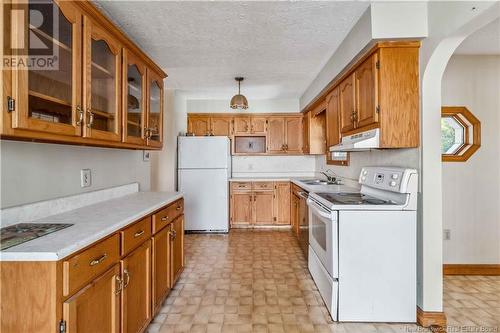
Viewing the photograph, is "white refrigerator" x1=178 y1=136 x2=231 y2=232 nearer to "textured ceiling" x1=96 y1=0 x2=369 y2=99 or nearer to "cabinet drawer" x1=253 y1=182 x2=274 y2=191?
"cabinet drawer" x1=253 y1=182 x2=274 y2=191

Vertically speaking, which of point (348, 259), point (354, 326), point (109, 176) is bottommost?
point (354, 326)

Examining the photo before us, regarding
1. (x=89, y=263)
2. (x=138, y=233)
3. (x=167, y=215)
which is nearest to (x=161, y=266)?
(x=167, y=215)

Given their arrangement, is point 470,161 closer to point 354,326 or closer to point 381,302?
point 381,302

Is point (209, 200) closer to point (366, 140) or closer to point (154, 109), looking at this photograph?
point (154, 109)

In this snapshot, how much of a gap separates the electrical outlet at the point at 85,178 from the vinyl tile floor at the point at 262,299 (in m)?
1.15

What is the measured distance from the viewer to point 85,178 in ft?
6.70

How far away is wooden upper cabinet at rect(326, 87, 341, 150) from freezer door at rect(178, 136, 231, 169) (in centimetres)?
182

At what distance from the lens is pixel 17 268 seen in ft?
3.39

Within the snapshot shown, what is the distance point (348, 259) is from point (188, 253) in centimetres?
223

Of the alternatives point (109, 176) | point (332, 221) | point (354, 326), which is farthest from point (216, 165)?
point (354, 326)

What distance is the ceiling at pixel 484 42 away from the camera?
2.42 m

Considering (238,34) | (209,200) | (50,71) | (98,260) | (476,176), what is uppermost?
(238,34)

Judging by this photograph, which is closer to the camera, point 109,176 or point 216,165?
point 109,176

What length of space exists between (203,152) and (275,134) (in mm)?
1422
